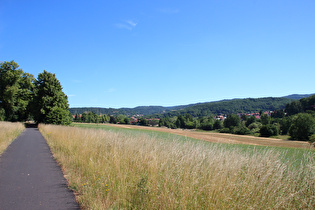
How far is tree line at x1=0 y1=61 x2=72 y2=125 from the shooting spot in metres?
46.8

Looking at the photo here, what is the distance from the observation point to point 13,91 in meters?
49.3

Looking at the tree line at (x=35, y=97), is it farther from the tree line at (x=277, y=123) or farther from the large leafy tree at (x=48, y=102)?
the tree line at (x=277, y=123)

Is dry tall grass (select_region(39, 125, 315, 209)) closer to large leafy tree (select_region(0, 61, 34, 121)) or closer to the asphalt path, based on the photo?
the asphalt path

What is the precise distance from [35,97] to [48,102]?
4967 mm

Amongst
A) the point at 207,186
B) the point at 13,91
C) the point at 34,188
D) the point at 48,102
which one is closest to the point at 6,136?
the point at 34,188

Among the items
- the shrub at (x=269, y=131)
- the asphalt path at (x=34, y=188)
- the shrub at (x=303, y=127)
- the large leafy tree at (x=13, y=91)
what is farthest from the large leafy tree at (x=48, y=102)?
the shrub at (x=269, y=131)

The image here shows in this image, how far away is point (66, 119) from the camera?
163ft

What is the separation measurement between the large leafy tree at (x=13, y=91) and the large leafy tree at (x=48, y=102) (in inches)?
241

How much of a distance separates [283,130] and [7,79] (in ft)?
369

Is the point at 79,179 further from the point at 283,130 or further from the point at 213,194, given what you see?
the point at 283,130

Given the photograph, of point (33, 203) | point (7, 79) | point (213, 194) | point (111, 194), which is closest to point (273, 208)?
point (213, 194)

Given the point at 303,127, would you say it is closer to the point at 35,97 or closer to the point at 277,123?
the point at 277,123

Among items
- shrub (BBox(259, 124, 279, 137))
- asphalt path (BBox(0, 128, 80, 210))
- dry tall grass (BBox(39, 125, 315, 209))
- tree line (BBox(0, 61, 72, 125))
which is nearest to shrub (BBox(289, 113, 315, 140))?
shrub (BBox(259, 124, 279, 137))

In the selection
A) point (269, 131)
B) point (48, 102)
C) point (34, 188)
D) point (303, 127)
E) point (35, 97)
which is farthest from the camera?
point (269, 131)
